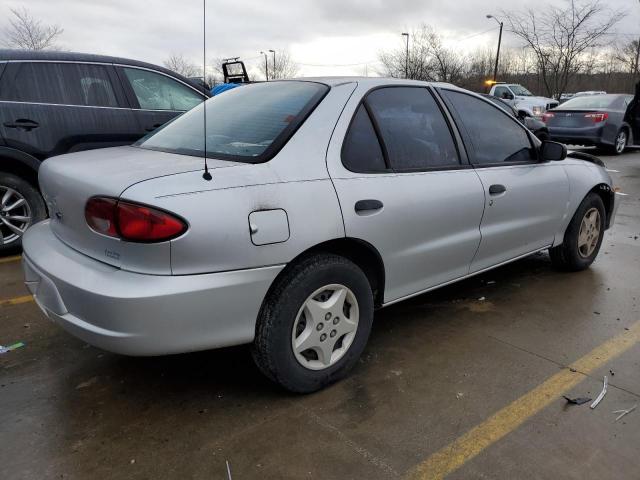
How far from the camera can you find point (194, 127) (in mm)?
3012

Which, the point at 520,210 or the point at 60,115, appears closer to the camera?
the point at 520,210

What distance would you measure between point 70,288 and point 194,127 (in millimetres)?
1223

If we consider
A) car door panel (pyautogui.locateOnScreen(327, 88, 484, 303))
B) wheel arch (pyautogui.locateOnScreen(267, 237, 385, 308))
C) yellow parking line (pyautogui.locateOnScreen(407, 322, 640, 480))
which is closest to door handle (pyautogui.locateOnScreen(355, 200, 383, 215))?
car door panel (pyautogui.locateOnScreen(327, 88, 484, 303))

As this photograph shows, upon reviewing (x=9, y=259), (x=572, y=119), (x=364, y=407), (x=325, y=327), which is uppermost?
(x=572, y=119)

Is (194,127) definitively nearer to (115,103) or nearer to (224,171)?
(224,171)

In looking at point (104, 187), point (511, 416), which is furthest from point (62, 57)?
point (511, 416)

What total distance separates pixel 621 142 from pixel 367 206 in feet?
42.3

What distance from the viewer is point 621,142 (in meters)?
13.0

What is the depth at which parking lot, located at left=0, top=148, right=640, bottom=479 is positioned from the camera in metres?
2.16

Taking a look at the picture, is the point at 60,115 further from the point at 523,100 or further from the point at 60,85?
the point at 523,100

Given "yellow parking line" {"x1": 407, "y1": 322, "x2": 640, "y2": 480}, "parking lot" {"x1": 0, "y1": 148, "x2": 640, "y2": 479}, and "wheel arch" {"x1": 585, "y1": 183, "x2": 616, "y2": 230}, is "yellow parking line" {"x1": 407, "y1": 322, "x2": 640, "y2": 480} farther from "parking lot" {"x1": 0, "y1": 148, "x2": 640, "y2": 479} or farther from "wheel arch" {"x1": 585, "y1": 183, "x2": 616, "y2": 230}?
"wheel arch" {"x1": 585, "y1": 183, "x2": 616, "y2": 230}

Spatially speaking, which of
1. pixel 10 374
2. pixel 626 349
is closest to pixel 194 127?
pixel 10 374

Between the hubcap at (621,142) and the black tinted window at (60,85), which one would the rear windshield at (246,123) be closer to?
the black tinted window at (60,85)

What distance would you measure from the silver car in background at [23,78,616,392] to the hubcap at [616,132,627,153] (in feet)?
36.5
